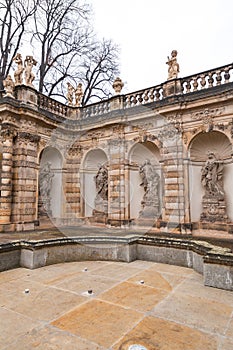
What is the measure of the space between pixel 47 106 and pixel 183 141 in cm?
594

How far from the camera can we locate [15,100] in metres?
8.51

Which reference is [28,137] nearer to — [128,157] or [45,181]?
[45,181]

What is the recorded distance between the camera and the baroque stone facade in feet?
26.3

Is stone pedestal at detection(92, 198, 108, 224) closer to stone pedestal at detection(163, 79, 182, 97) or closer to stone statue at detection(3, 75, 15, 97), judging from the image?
stone pedestal at detection(163, 79, 182, 97)

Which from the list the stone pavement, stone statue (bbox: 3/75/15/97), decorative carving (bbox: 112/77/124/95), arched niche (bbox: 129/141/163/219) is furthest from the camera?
decorative carving (bbox: 112/77/124/95)

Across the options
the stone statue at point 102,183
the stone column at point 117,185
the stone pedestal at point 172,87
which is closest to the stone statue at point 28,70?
the stone column at point 117,185

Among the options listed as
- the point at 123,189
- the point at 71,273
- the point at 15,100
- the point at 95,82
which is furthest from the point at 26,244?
the point at 95,82

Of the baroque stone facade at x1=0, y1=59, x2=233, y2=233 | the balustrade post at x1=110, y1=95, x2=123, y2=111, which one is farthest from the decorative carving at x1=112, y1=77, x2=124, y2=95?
the balustrade post at x1=110, y1=95, x2=123, y2=111

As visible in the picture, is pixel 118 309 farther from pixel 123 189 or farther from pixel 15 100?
pixel 15 100

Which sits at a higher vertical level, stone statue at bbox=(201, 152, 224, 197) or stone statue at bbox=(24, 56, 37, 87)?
stone statue at bbox=(24, 56, 37, 87)

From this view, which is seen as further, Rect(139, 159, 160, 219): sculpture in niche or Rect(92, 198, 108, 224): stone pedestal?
Rect(92, 198, 108, 224): stone pedestal

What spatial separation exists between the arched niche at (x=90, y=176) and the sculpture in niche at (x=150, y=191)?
2.31 m

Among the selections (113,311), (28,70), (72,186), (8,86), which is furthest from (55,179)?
(113,311)

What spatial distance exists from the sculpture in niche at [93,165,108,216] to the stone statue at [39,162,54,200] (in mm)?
2135
